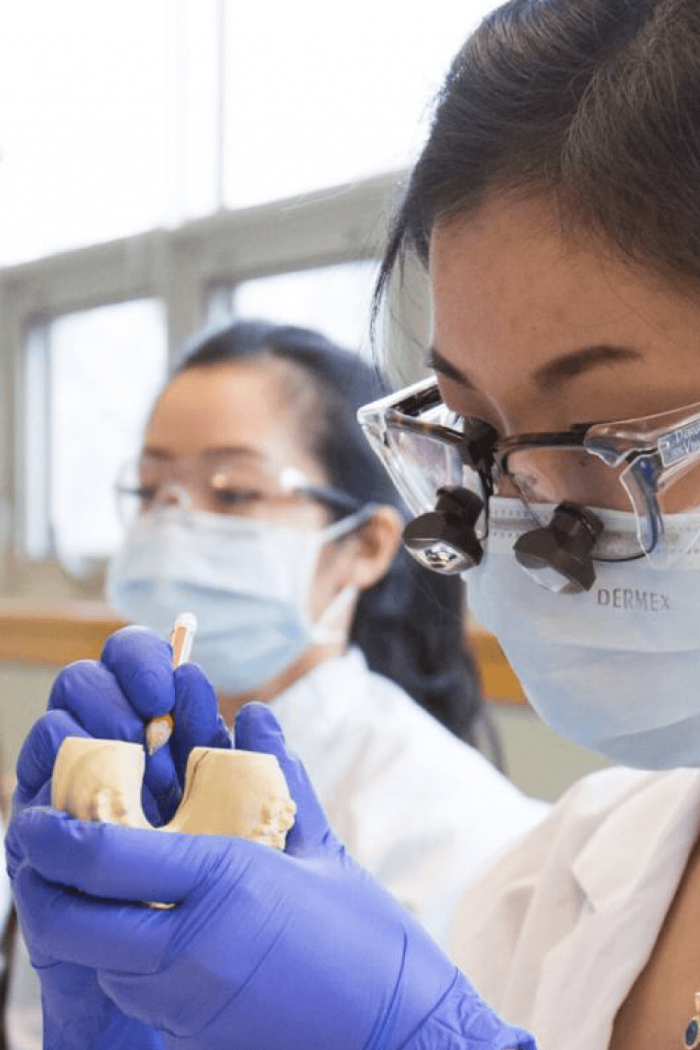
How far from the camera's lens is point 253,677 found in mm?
1636

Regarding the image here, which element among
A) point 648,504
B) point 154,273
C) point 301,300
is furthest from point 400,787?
point 154,273

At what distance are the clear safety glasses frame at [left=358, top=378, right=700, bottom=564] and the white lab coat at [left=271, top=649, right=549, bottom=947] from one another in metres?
Result: 0.59

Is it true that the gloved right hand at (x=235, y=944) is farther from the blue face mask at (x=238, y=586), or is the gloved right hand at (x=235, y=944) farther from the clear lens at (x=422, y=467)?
the blue face mask at (x=238, y=586)

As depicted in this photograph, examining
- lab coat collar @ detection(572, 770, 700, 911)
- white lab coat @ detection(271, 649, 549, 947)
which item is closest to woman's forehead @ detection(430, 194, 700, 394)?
lab coat collar @ detection(572, 770, 700, 911)

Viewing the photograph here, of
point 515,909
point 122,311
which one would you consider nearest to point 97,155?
point 122,311

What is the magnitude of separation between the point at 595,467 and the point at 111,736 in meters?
0.34

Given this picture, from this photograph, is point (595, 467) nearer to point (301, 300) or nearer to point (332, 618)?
point (332, 618)

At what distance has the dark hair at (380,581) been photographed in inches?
67.0

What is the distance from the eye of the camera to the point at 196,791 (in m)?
0.64

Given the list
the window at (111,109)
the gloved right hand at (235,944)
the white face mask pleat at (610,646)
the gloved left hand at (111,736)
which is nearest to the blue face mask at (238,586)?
the white face mask pleat at (610,646)

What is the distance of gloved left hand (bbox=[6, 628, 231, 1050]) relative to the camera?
2.22 feet

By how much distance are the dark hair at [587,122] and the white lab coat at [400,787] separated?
771 mm

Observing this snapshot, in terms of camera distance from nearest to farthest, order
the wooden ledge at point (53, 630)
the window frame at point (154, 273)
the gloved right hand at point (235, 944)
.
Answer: the gloved right hand at point (235, 944)
the window frame at point (154, 273)
the wooden ledge at point (53, 630)

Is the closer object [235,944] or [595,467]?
[235,944]
